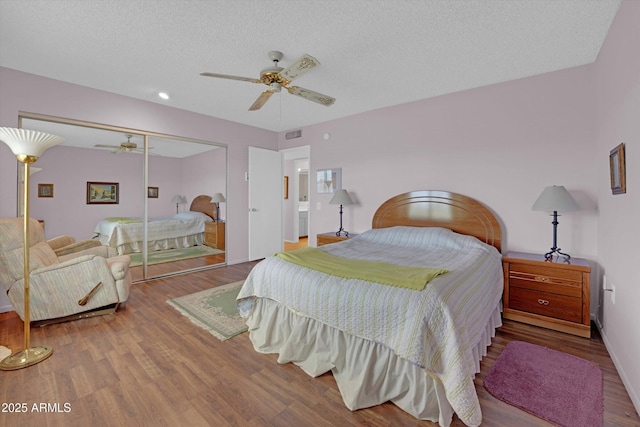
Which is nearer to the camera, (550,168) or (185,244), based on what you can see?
(550,168)

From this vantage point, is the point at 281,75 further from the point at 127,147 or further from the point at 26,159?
the point at 127,147

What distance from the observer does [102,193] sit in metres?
3.58

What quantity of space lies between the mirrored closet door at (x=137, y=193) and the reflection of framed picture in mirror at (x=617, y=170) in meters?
4.72

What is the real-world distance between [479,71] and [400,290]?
2620 mm

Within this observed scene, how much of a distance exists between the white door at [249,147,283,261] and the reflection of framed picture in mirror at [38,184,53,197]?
2633 millimetres

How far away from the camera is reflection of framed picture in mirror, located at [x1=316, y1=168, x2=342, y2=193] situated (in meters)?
4.63

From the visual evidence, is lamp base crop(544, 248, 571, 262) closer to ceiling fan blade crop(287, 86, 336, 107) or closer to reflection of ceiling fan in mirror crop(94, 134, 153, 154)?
ceiling fan blade crop(287, 86, 336, 107)

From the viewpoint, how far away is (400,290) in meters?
1.65

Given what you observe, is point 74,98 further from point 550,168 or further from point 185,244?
point 550,168

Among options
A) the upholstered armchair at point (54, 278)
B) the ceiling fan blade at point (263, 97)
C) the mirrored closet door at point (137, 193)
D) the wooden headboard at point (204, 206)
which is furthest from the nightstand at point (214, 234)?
the ceiling fan blade at point (263, 97)

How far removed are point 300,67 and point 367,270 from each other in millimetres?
1679

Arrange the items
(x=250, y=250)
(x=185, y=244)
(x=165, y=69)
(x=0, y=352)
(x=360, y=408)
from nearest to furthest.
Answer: (x=360, y=408)
(x=0, y=352)
(x=165, y=69)
(x=185, y=244)
(x=250, y=250)

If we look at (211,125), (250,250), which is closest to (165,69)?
(211,125)

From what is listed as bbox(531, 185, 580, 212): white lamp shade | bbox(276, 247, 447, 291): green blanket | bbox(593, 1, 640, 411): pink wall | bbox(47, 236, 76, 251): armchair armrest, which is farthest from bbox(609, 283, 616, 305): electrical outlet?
bbox(47, 236, 76, 251): armchair armrest
